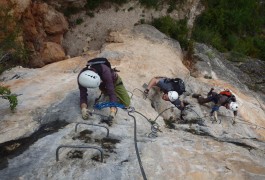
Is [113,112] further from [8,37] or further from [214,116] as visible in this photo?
[8,37]

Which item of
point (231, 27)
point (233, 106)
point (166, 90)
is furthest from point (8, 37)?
point (231, 27)

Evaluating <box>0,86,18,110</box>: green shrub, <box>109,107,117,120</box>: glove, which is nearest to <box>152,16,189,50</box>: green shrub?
<box>109,107,117,120</box>: glove

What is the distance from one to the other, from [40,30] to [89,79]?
27.7ft

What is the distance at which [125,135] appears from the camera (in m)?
7.45

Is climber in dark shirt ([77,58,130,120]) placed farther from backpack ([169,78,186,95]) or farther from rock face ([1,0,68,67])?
rock face ([1,0,68,67])

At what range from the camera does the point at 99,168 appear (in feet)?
19.9

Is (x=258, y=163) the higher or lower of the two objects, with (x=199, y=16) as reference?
lower

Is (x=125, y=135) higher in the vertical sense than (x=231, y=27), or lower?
lower

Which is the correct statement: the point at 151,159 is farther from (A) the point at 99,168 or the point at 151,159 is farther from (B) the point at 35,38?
(B) the point at 35,38

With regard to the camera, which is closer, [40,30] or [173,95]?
[173,95]

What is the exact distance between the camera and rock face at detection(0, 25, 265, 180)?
612 cm

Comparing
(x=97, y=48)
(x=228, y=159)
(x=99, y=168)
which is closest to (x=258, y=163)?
(x=228, y=159)

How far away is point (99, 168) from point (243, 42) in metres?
16.0

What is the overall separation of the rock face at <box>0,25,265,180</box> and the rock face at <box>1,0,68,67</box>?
2.26 meters
